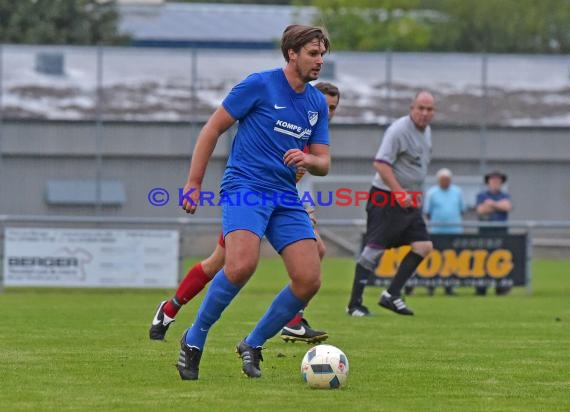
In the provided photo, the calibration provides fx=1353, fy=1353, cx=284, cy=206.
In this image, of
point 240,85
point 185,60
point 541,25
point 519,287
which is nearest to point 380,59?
point 185,60

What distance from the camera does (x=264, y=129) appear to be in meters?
7.82

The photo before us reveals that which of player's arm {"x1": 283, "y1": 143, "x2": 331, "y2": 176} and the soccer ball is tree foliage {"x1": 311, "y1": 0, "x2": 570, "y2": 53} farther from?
the soccer ball

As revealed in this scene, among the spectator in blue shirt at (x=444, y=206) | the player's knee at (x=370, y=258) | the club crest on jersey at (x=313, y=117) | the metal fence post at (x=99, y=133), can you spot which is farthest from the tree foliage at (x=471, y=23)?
the club crest on jersey at (x=313, y=117)

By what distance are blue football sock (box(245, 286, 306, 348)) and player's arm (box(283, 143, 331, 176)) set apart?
751mm

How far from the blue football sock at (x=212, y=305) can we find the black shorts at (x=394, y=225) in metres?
5.66

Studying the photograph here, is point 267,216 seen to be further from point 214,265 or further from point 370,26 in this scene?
point 370,26

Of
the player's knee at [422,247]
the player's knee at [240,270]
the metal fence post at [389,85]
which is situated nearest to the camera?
the player's knee at [240,270]

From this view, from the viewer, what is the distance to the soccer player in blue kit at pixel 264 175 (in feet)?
25.3

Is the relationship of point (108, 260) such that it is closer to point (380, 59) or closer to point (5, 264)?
point (5, 264)

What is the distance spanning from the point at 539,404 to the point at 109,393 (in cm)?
227

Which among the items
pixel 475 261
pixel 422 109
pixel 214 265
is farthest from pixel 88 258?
pixel 214 265

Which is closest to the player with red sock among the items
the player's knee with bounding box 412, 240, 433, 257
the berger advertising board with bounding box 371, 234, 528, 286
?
the player's knee with bounding box 412, 240, 433, 257

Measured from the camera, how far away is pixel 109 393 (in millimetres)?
7242

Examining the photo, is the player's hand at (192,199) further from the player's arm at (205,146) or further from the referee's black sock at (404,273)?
the referee's black sock at (404,273)
